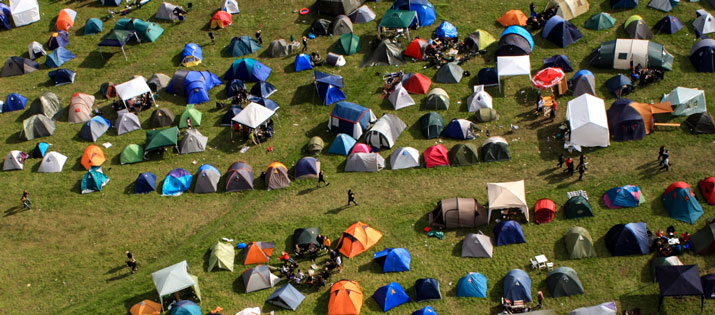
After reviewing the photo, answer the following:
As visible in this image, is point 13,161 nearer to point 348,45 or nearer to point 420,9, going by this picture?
point 348,45

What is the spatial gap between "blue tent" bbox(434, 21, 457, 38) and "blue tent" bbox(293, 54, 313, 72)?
11803 mm

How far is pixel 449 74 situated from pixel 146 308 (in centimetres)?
3024

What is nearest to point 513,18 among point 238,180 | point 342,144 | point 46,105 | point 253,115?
point 342,144

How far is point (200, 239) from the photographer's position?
1793 inches

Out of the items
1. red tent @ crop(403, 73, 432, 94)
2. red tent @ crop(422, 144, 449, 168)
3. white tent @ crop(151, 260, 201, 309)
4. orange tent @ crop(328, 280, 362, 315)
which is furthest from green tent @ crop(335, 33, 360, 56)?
orange tent @ crop(328, 280, 362, 315)

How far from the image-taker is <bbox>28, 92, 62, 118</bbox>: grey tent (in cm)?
5678

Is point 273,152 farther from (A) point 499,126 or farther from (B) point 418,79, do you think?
(A) point 499,126

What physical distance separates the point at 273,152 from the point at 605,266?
25.0 m

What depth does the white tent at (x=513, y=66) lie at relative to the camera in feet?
179

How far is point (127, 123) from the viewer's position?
5497cm

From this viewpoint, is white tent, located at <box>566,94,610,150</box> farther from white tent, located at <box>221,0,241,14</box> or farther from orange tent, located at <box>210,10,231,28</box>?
white tent, located at <box>221,0,241,14</box>

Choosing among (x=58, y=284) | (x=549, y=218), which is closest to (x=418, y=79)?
(x=549, y=218)

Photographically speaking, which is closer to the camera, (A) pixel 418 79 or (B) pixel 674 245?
(B) pixel 674 245

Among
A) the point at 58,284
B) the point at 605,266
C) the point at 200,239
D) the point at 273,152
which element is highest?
the point at 605,266
